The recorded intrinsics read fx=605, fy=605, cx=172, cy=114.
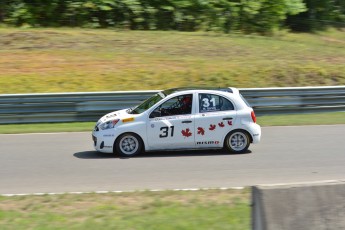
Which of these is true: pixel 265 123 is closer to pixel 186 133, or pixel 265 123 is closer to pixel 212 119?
pixel 212 119

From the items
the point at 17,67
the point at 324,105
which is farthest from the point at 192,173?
the point at 17,67

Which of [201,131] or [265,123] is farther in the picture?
[265,123]

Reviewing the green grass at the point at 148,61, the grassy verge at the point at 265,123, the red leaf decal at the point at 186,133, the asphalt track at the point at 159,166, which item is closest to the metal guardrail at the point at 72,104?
the grassy verge at the point at 265,123

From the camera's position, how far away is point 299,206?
545 centimetres

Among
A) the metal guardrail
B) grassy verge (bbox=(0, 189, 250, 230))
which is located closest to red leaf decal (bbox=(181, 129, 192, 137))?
grassy verge (bbox=(0, 189, 250, 230))

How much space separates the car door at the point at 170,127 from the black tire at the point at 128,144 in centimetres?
23

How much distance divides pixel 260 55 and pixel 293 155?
13027 millimetres

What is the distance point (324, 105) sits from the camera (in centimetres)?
1889

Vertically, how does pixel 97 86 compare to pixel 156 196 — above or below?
above

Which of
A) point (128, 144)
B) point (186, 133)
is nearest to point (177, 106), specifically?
point (186, 133)

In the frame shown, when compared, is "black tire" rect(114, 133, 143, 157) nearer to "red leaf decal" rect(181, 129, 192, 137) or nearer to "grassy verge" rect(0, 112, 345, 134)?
"red leaf decal" rect(181, 129, 192, 137)

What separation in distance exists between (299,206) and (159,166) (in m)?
6.00

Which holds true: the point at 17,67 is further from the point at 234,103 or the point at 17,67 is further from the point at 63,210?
the point at 63,210

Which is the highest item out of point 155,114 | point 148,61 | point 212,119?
point 148,61
